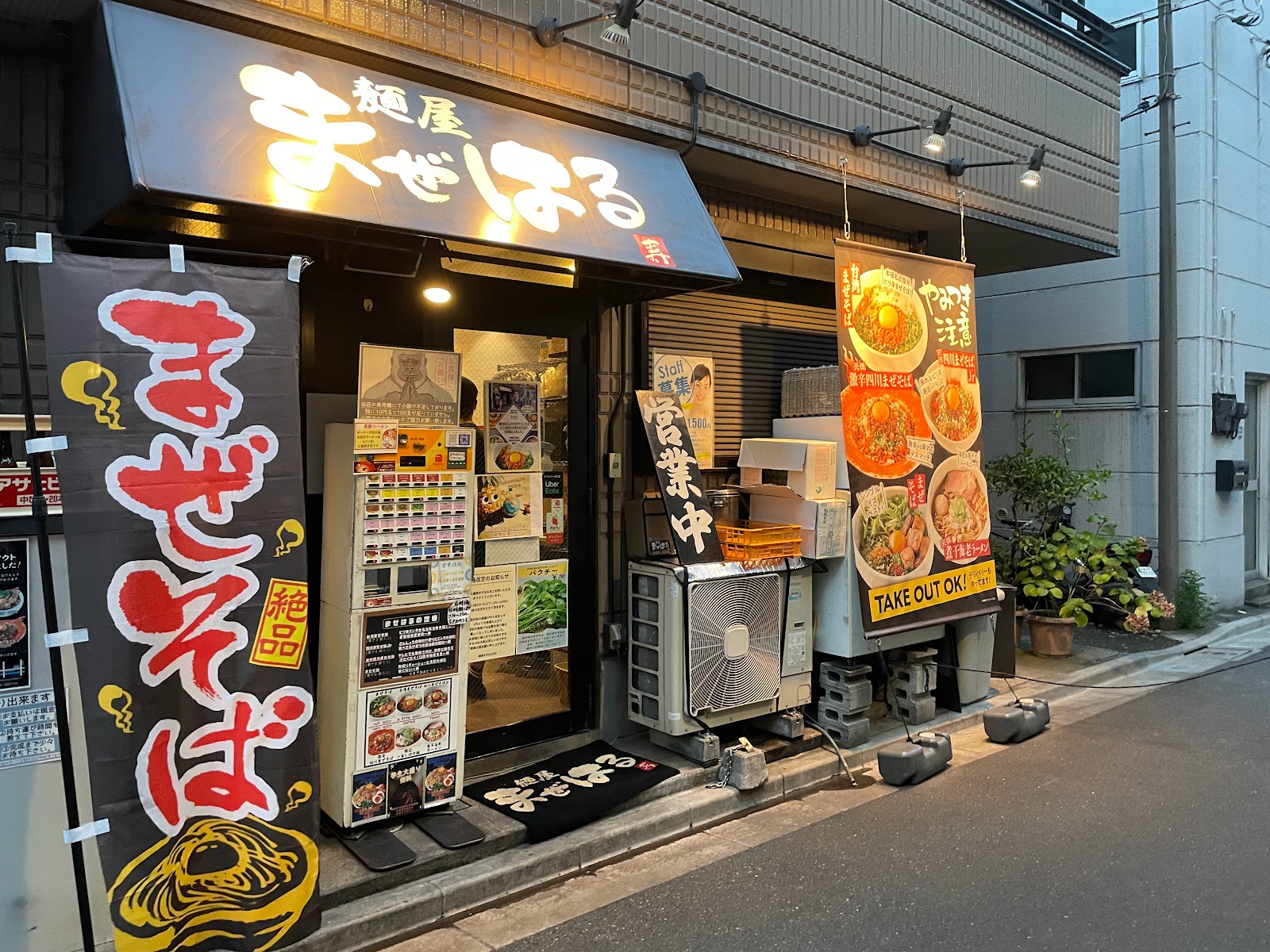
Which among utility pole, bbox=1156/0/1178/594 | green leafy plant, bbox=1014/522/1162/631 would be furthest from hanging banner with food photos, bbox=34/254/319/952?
utility pole, bbox=1156/0/1178/594

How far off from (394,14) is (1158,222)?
36.4 feet

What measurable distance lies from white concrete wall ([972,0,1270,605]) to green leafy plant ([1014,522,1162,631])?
1.72 metres

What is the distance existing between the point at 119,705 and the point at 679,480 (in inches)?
151

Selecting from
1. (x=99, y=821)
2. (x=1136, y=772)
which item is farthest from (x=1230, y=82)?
(x=99, y=821)

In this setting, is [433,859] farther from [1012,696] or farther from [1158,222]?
[1158,222]

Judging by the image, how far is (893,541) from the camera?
7.24 m

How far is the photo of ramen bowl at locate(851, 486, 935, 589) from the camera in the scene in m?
7.01

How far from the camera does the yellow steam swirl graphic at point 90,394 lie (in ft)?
12.0

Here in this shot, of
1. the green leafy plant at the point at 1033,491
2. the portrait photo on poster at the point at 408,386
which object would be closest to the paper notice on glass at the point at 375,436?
the portrait photo on poster at the point at 408,386

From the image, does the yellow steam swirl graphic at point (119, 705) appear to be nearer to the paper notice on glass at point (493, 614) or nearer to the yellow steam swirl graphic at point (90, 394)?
the yellow steam swirl graphic at point (90, 394)

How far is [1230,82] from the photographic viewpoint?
1280 centimetres

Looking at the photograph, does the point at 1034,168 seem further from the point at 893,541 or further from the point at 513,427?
the point at 513,427

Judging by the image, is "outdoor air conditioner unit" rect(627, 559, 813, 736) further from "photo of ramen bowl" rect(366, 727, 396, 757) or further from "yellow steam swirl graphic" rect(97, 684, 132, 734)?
"yellow steam swirl graphic" rect(97, 684, 132, 734)

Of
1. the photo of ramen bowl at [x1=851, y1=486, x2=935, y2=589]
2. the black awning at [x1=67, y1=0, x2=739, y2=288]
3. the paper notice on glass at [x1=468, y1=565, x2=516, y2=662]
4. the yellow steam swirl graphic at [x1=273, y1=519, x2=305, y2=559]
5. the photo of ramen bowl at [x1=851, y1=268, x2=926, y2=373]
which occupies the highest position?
the black awning at [x1=67, y1=0, x2=739, y2=288]
